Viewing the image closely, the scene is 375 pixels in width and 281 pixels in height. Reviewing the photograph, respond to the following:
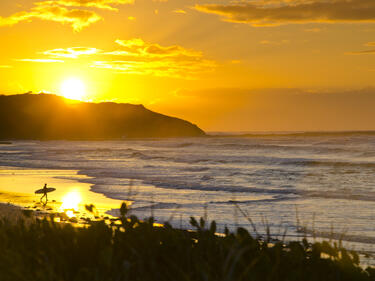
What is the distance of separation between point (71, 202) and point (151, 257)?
453 inches

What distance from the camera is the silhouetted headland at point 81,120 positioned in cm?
17250

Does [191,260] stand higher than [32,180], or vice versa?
[32,180]

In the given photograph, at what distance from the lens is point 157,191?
17531 mm

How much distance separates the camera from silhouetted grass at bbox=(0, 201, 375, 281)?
3.51 meters

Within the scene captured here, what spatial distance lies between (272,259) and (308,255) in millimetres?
414

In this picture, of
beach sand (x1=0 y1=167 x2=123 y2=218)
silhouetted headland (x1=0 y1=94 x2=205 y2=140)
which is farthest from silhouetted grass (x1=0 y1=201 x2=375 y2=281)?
silhouetted headland (x1=0 y1=94 x2=205 y2=140)

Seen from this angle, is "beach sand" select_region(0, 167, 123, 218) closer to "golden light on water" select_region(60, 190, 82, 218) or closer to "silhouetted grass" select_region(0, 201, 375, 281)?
"golden light on water" select_region(60, 190, 82, 218)

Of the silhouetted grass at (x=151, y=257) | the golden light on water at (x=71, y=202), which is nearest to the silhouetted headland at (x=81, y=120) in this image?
the golden light on water at (x=71, y=202)

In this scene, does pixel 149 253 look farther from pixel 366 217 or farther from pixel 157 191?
pixel 157 191

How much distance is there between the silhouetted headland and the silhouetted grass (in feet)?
550

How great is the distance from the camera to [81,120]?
A: 614 feet

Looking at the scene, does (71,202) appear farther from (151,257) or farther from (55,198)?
(151,257)

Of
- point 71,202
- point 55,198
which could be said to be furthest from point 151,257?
point 55,198

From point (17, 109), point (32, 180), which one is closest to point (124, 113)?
point (17, 109)
